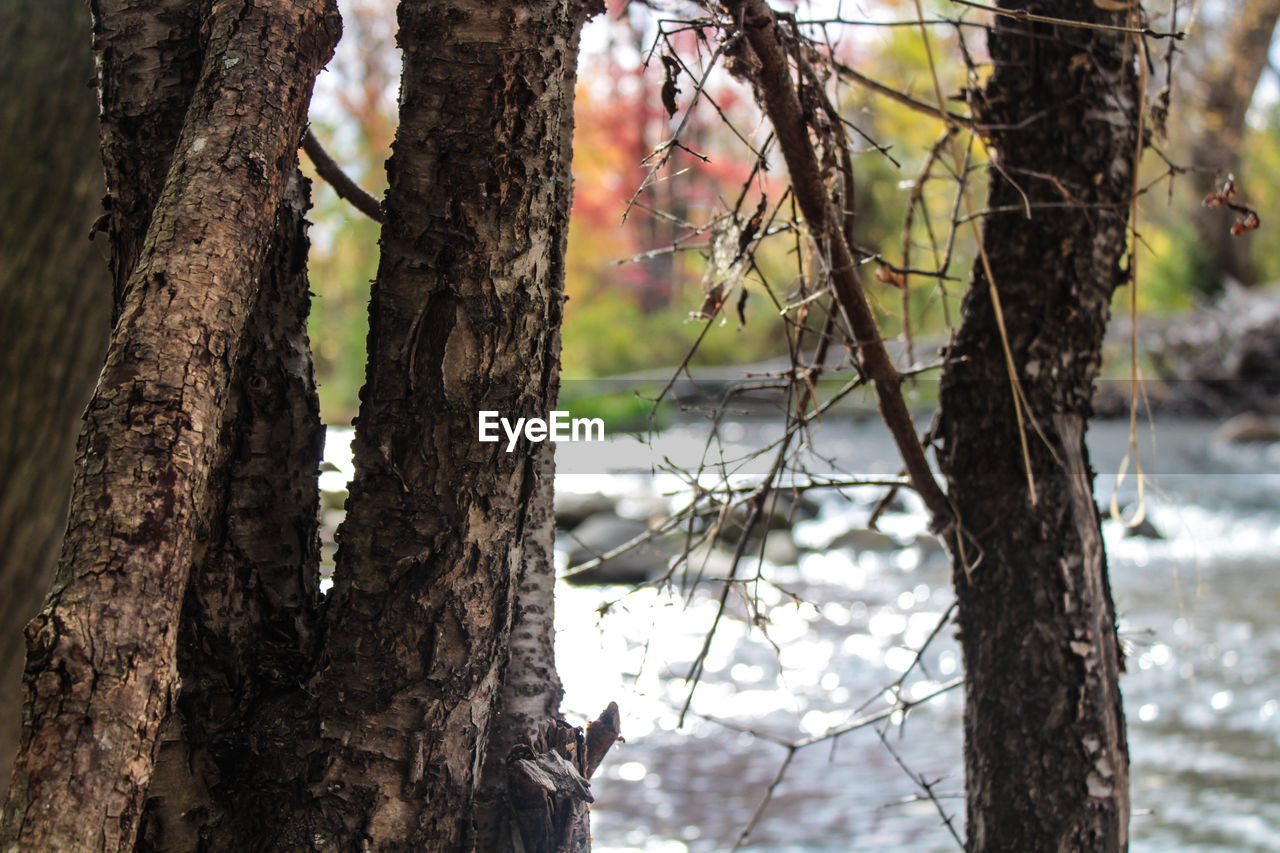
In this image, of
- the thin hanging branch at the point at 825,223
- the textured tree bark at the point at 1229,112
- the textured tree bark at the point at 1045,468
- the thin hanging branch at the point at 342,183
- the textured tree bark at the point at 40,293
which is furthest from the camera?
the textured tree bark at the point at 1229,112

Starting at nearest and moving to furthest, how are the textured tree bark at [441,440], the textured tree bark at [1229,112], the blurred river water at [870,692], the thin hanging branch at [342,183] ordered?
the textured tree bark at [441,440] < the thin hanging branch at [342,183] < the blurred river water at [870,692] < the textured tree bark at [1229,112]

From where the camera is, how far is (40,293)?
2.31 m

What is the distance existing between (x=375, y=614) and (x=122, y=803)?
0.38 meters

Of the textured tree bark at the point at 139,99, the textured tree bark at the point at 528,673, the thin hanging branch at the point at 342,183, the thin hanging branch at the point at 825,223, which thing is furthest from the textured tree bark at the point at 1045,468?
the textured tree bark at the point at 139,99

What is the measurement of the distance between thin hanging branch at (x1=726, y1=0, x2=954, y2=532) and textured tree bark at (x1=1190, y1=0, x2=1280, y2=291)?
10974mm

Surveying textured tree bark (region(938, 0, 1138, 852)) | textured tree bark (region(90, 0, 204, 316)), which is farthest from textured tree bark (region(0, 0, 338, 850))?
textured tree bark (region(938, 0, 1138, 852))

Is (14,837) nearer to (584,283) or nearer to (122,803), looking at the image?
(122,803)

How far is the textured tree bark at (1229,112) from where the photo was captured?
12.2 m

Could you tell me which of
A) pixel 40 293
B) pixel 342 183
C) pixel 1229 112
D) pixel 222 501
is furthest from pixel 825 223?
pixel 1229 112

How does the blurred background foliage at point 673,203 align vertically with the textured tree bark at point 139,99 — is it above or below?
above

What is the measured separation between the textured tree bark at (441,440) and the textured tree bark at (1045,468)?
95 centimetres

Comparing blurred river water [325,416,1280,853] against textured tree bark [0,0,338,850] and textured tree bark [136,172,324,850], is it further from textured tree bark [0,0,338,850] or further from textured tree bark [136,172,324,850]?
textured tree bark [0,0,338,850]

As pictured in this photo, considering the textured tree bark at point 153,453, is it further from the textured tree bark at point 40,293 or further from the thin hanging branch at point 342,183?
the textured tree bark at point 40,293

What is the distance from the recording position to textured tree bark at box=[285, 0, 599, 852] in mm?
1189
